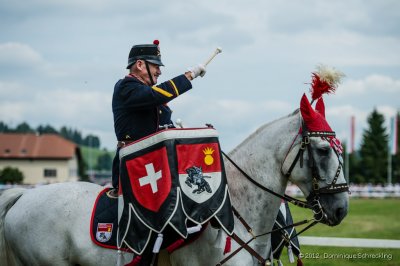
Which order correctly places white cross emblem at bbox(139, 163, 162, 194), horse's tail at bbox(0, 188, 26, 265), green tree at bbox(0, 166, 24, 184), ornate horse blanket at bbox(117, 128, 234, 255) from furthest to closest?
1. green tree at bbox(0, 166, 24, 184)
2. horse's tail at bbox(0, 188, 26, 265)
3. white cross emblem at bbox(139, 163, 162, 194)
4. ornate horse blanket at bbox(117, 128, 234, 255)

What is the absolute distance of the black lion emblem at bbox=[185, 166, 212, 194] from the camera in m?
5.79

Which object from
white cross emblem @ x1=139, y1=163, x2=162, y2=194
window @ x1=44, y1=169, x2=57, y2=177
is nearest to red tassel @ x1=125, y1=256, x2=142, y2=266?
white cross emblem @ x1=139, y1=163, x2=162, y2=194

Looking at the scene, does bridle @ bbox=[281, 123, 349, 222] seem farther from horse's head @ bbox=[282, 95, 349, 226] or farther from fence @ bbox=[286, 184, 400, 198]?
fence @ bbox=[286, 184, 400, 198]

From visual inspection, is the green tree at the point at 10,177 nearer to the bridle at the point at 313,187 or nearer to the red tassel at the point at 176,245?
the red tassel at the point at 176,245

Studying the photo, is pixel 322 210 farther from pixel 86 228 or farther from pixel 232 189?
pixel 86 228

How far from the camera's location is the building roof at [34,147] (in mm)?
104312

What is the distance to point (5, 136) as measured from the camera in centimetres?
10956

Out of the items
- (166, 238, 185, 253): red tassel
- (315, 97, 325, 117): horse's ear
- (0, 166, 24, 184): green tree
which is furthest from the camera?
(0, 166, 24, 184): green tree

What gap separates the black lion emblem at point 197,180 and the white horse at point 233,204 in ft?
1.63

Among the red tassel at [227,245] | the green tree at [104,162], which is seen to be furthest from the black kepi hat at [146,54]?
the green tree at [104,162]

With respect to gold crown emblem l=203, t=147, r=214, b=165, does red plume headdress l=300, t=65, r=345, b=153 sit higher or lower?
higher

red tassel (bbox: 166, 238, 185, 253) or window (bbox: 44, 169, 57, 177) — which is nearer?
red tassel (bbox: 166, 238, 185, 253)

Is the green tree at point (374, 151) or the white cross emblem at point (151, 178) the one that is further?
the green tree at point (374, 151)

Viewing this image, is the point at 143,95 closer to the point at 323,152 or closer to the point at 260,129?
the point at 260,129
